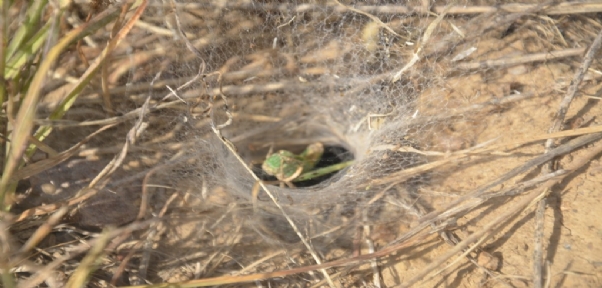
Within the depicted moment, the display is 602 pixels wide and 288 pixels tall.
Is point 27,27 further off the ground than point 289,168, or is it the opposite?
point 27,27

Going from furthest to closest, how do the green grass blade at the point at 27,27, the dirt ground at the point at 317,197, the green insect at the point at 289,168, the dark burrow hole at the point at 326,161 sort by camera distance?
the dark burrow hole at the point at 326,161
the green insect at the point at 289,168
the dirt ground at the point at 317,197
the green grass blade at the point at 27,27

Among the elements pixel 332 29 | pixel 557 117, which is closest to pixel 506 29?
pixel 557 117

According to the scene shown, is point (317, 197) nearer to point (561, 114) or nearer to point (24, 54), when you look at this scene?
point (561, 114)

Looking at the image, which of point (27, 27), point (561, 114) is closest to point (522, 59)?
point (561, 114)

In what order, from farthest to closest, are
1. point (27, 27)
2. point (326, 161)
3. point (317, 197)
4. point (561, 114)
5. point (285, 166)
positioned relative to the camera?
point (326, 161) < point (285, 166) < point (317, 197) < point (561, 114) < point (27, 27)

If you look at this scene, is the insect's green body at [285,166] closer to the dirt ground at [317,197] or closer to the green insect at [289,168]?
the green insect at [289,168]

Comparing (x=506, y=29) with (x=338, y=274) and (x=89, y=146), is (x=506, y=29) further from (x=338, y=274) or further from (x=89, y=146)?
(x=89, y=146)

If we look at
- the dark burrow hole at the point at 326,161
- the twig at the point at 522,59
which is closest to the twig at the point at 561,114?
the twig at the point at 522,59

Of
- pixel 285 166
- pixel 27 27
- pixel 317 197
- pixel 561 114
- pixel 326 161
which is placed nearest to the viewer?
pixel 27 27
